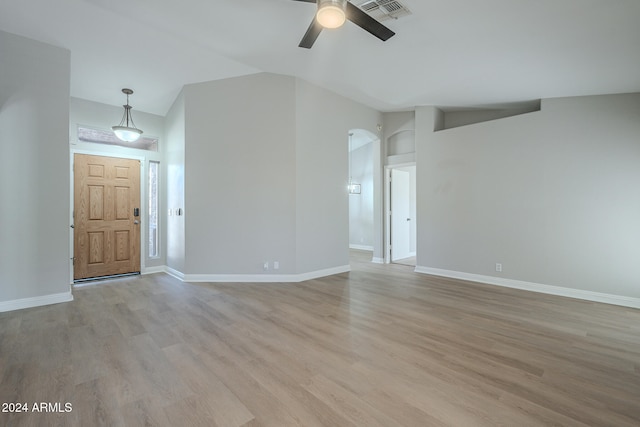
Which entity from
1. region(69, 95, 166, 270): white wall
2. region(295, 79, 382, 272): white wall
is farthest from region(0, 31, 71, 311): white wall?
region(295, 79, 382, 272): white wall

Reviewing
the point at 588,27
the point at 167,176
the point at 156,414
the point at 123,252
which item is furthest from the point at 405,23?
the point at 123,252

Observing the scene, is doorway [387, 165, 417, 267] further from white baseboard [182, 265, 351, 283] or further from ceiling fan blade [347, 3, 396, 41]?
ceiling fan blade [347, 3, 396, 41]

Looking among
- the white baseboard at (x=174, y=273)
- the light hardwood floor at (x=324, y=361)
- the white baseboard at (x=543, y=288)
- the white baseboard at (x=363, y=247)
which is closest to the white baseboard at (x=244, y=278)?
the white baseboard at (x=174, y=273)

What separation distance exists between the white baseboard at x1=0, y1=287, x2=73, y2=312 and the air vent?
4883 millimetres

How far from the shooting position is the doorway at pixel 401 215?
6.53m

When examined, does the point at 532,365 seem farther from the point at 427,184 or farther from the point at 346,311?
the point at 427,184

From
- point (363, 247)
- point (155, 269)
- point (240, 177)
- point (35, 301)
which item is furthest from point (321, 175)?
point (363, 247)

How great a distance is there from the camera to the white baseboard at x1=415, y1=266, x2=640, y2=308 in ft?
11.8

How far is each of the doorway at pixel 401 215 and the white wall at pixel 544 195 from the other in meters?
1.19

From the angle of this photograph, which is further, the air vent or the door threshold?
the door threshold

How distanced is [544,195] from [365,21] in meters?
3.66

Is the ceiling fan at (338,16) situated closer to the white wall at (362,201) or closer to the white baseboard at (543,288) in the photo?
the white baseboard at (543,288)

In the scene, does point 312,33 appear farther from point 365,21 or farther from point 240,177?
point 240,177

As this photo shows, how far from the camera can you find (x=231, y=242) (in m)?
4.61
